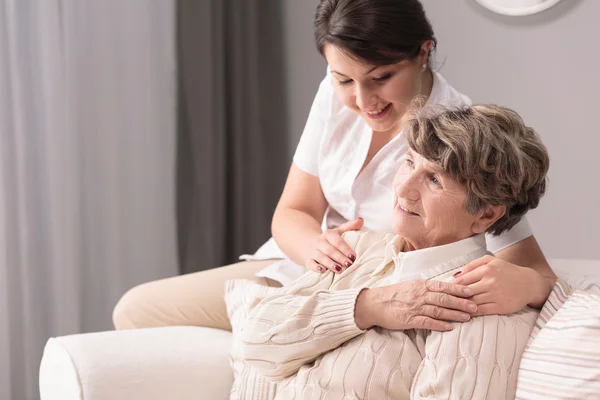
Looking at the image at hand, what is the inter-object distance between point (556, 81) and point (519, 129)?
4.23 ft

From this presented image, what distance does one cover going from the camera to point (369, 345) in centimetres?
143

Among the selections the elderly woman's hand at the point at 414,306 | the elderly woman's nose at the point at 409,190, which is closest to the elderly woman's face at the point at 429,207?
the elderly woman's nose at the point at 409,190

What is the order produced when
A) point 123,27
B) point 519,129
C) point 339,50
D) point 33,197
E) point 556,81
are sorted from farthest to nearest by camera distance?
point 123,27 → point 33,197 → point 556,81 → point 339,50 → point 519,129

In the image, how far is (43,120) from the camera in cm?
303

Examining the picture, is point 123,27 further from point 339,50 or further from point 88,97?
point 339,50

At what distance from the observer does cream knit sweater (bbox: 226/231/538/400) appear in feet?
4.29

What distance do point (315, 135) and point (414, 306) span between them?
3.15 feet

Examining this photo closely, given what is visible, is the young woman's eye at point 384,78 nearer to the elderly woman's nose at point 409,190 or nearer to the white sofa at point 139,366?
the elderly woman's nose at point 409,190

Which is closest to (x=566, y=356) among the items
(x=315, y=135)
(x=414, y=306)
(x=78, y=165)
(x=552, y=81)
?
(x=414, y=306)

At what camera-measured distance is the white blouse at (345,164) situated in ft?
6.98

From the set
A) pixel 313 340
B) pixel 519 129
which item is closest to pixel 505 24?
pixel 519 129

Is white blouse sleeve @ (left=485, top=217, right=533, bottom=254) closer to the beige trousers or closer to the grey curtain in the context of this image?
the beige trousers

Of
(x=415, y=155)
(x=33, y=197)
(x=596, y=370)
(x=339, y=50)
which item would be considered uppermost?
(x=339, y=50)

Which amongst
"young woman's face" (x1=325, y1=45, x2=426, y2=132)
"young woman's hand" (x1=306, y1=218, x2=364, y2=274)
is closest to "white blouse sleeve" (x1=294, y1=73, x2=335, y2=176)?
"young woman's face" (x1=325, y1=45, x2=426, y2=132)
